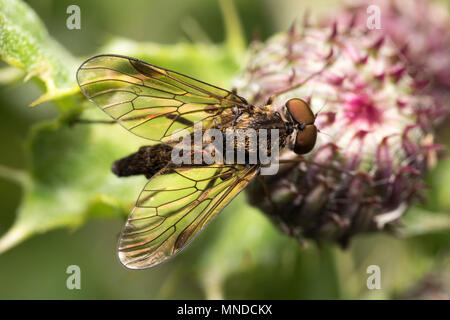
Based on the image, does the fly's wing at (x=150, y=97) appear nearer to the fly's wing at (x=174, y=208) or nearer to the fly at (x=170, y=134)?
the fly at (x=170, y=134)

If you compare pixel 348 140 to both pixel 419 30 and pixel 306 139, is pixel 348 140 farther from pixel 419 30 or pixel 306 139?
pixel 419 30

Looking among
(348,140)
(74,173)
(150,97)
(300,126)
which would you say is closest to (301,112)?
(300,126)

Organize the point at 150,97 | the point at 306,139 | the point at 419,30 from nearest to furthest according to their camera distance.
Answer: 1. the point at 306,139
2. the point at 150,97
3. the point at 419,30

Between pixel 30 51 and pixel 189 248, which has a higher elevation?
pixel 30 51

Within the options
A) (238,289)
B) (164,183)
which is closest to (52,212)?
(164,183)

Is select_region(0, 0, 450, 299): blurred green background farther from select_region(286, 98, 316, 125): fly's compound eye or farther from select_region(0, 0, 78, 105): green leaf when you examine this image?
select_region(286, 98, 316, 125): fly's compound eye

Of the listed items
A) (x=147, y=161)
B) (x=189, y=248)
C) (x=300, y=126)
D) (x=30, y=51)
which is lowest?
(x=189, y=248)

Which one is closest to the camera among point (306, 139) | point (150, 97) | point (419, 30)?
point (306, 139)

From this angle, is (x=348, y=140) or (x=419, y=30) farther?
(x=419, y=30)
